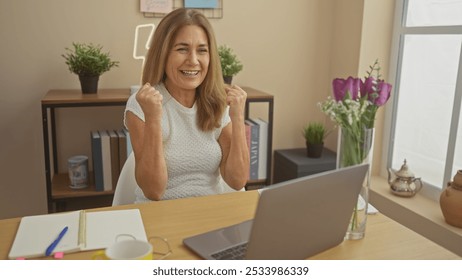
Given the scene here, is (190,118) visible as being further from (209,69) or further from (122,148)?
(122,148)

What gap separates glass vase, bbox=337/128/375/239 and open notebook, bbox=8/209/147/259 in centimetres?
50

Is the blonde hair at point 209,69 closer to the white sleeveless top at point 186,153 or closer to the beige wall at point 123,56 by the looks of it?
the white sleeveless top at point 186,153

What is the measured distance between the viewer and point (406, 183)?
7.82 ft

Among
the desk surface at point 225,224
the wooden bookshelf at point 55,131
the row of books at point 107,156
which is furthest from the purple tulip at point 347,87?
the row of books at point 107,156

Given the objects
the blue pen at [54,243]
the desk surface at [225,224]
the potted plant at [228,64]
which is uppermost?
the potted plant at [228,64]

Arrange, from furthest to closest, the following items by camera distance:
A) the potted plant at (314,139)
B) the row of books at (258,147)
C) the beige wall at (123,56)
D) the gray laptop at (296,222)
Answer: the potted plant at (314,139)
the row of books at (258,147)
the beige wall at (123,56)
the gray laptop at (296,222)

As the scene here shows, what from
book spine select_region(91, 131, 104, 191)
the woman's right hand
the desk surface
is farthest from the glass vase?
book spine select_region(91, 131, 104, 191)

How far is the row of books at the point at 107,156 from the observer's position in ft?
7.42

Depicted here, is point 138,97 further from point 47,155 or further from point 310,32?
point 310,32

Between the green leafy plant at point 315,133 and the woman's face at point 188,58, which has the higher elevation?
the woman's face at point 188,58

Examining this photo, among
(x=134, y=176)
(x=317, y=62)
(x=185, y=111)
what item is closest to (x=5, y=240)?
(x=134, y=176)

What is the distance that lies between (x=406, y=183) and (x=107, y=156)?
5.10ft

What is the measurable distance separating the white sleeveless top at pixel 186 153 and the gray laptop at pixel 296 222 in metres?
0.52

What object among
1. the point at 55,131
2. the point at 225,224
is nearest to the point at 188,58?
the point at 225,224
